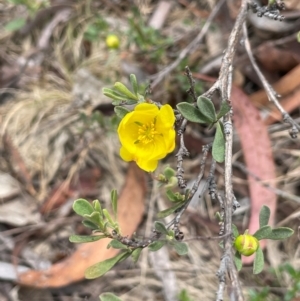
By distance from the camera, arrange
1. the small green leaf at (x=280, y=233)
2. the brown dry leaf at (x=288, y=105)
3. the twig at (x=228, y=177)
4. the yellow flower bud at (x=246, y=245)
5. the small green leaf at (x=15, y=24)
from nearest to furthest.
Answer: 1. the twig at (x=228, y=177)
2. the yellow flower bud at (x=246, y=245)
3. the small green leaf at (x=280, y=233)
4. the brown dry leaf at (x=288, y=105)
5. the small green leaf at (x=15, y=24)

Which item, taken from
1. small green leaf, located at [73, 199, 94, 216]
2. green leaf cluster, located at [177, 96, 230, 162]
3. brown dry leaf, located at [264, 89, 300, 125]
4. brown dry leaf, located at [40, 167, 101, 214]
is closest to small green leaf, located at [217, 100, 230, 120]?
green leaf cluster, located at [177, 96, 230, 162]

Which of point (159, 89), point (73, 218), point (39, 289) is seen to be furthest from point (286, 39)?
point (39, 289)

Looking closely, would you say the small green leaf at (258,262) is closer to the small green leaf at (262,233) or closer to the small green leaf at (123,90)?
the small green leaf at (262,233)

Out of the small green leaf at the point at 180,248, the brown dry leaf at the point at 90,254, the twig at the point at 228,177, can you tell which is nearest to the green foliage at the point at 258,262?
the twig at the point at 228,177

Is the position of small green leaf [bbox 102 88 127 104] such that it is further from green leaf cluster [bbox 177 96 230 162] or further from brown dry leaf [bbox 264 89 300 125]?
brown dry leaf [bbox 264 89 300 125]

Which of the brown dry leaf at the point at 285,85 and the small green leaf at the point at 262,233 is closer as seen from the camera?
the small green leaf at the point at 262,233

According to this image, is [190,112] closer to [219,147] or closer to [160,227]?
[219,147]
